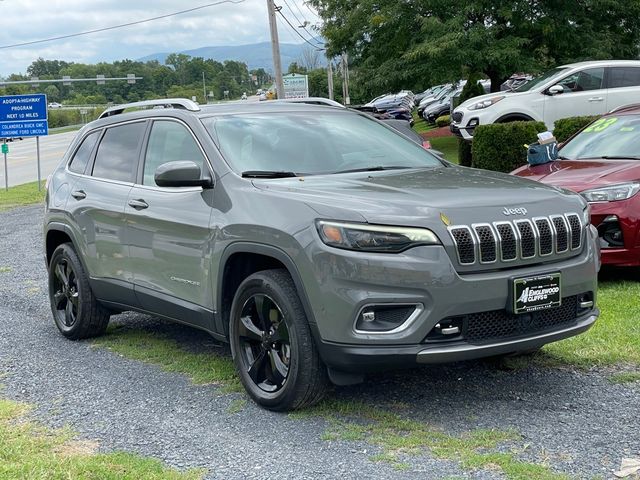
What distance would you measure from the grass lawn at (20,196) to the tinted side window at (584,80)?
13330mm

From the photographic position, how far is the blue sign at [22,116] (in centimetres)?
2494

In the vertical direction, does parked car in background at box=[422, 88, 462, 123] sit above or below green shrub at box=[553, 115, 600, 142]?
above

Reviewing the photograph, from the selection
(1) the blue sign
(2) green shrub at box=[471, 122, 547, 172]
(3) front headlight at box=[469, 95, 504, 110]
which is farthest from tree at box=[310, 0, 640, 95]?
(1) the blue sign

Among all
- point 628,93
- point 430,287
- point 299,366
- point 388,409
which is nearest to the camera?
point 430,287

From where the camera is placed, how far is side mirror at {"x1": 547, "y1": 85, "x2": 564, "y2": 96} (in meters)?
15.4

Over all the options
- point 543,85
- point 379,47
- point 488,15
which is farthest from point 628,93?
point 379,47

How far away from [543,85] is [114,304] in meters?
11.5

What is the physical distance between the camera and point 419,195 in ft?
14.4

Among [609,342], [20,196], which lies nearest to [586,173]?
[609,342]

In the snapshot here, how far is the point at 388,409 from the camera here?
4648mm

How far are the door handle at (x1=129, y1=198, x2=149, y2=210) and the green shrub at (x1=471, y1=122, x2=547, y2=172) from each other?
8407 mm

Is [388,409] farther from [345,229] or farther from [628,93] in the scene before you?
[628,93]

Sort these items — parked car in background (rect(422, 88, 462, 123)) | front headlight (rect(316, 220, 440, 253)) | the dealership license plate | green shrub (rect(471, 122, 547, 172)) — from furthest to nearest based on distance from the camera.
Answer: parked car in background (rect(422, 88, 462, 123)) < green shrub (rect(471, 122, 547, 172)) < the dealership license plate < front headlight (rect(316, 220, 440, 253))

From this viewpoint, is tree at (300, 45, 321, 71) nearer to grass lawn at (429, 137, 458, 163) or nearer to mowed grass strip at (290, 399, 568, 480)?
grass lawn at (429, 137, 458, 163)
